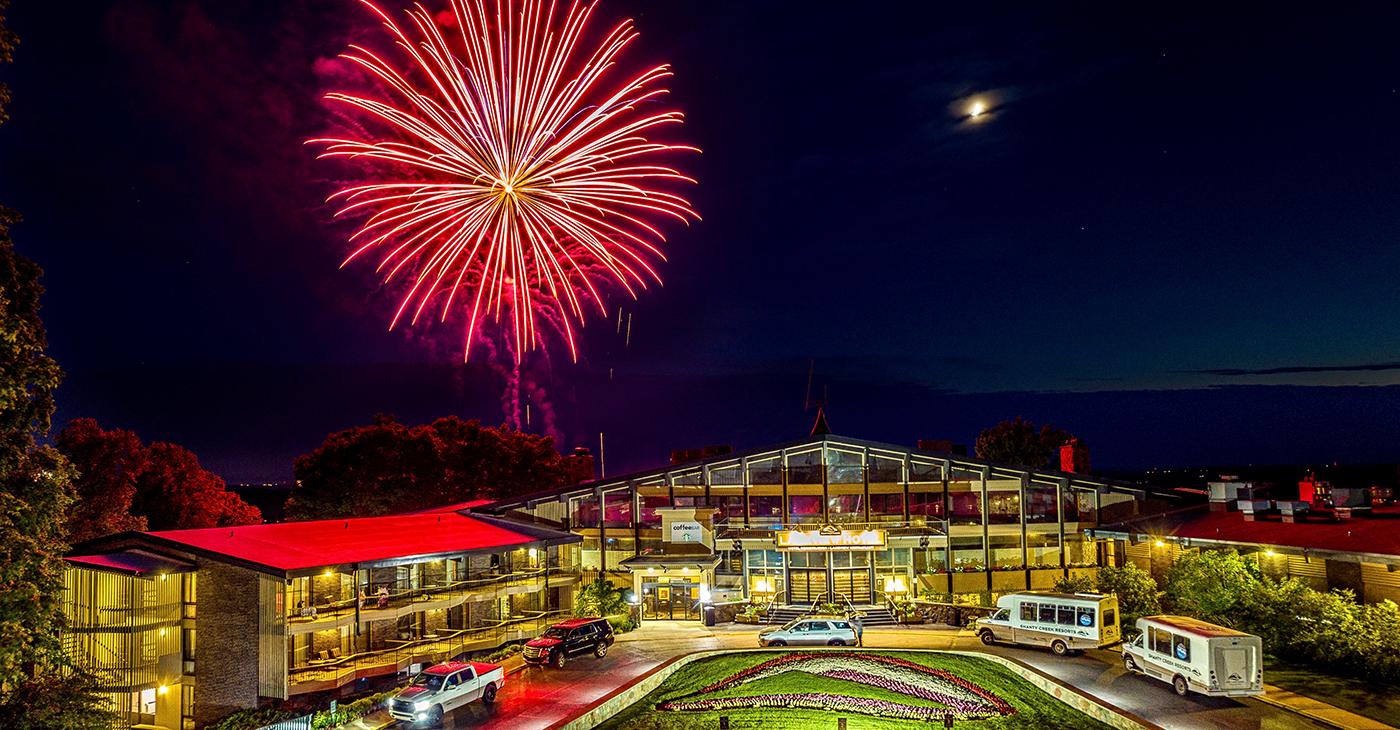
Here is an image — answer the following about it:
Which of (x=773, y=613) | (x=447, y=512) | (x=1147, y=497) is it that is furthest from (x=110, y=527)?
(x=1147, y=497)

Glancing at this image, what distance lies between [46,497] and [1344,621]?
41396 millimetres

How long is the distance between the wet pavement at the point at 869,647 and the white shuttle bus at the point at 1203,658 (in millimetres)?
505

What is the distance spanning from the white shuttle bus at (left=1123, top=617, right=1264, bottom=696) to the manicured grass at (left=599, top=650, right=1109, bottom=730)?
3764 millimetres

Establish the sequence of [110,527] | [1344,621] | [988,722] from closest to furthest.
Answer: [988,722], [1344,621], [110,527]

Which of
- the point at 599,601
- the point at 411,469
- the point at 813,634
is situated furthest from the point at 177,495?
the point at 813,634

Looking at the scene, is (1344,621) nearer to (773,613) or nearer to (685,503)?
(773,613)

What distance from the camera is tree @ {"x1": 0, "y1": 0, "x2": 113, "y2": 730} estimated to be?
70.7ft

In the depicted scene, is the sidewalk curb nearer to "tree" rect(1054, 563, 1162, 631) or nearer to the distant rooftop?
the distant rooftop

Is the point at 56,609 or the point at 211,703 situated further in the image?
the point at 211,703

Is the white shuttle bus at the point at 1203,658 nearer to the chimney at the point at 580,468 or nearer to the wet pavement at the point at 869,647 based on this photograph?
the wet pavement at the point at 869,647

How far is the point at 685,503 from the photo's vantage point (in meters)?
48.2

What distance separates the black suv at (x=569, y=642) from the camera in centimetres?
3353

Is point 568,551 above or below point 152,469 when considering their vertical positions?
below

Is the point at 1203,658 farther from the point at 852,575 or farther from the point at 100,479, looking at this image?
the point at 100,479
